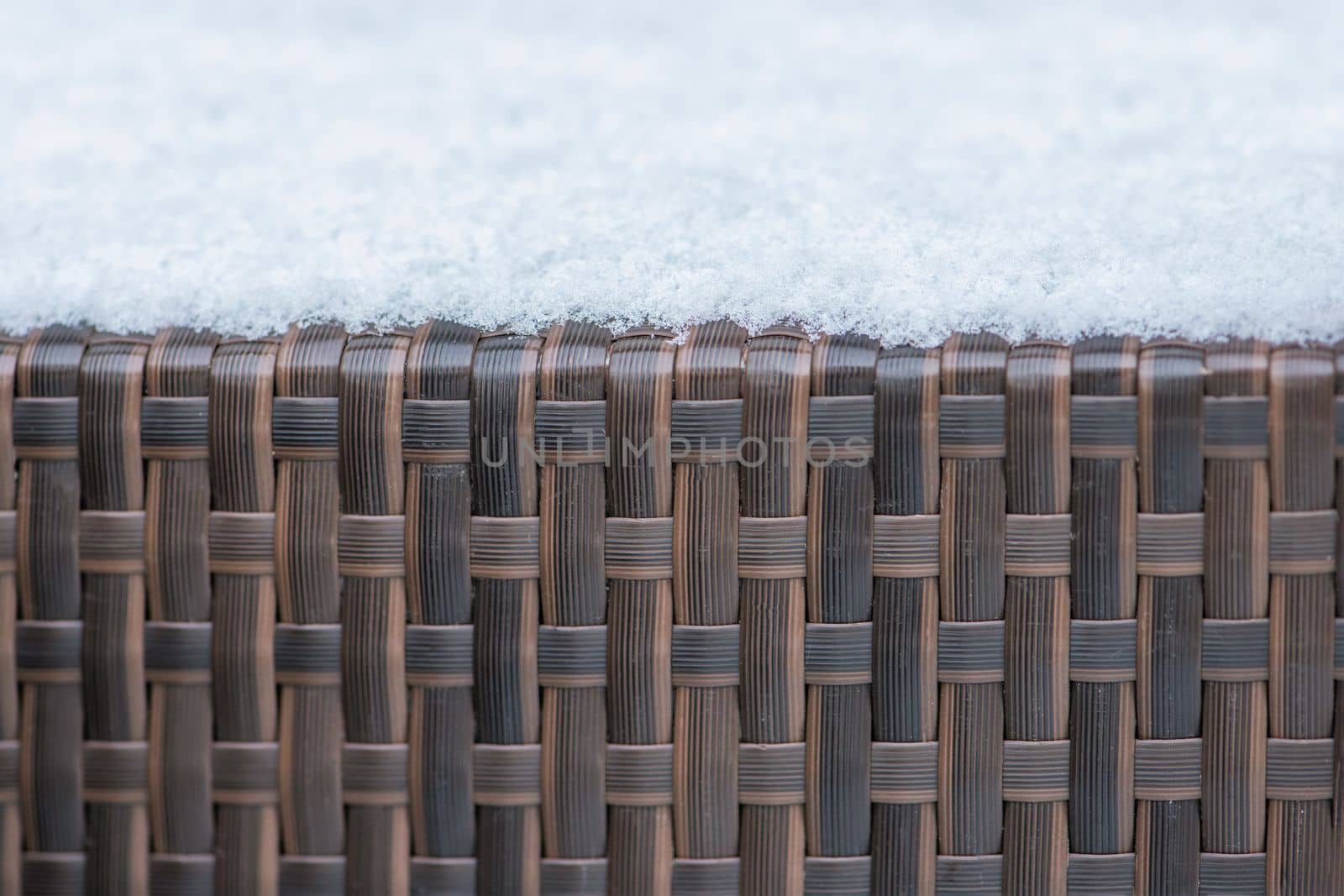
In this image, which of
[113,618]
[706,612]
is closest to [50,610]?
[113,618]

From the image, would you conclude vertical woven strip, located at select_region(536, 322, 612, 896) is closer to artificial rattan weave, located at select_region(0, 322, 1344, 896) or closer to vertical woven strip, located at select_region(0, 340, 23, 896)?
artificial rattan weave, located at select_region(0, 322, 1344, 896)

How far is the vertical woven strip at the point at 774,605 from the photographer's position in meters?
0.52

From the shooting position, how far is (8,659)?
55cm

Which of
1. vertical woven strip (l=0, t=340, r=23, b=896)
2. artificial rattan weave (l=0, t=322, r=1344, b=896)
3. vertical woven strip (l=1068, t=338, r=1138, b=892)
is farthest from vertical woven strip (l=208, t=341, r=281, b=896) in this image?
vertical woven strip (l=1068, t=338, r=1138, b=892)

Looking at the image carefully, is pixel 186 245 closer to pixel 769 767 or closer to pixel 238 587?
pixel 238 587

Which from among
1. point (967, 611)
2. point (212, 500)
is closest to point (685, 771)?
point (967, 611)

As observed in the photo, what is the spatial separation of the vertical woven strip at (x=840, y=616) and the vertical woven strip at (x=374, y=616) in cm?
23

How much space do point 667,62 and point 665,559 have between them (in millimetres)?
503

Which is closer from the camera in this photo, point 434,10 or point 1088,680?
point 1088,680

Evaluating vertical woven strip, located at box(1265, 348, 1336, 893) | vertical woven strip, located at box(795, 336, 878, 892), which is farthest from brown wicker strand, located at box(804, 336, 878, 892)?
vertical woven strip, located at box(1265, 348, 1336, 893)

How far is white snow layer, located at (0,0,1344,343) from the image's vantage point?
57 centimetres

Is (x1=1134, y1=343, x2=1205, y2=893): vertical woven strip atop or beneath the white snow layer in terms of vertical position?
beneath

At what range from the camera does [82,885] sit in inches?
22.0

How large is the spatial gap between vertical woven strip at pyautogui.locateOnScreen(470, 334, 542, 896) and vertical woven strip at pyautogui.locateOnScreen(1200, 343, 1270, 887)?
0.36 meters
